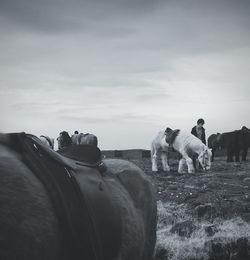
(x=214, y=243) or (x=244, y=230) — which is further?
(x=244, y=230)

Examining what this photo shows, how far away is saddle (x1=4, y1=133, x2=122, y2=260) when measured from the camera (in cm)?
176

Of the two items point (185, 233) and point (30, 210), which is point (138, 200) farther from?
point (185, 233)

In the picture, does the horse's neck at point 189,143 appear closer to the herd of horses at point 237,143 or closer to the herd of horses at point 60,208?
the herd of horses at point 237,143

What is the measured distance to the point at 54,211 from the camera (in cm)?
174

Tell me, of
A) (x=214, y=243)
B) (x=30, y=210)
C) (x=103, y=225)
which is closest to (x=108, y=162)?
(x=103, y=225)

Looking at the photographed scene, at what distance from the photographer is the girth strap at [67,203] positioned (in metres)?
1.75

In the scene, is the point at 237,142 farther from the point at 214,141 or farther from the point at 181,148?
the point at 181,148

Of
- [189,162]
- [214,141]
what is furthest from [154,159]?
[214,141]

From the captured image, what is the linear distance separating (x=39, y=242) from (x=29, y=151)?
464 mm

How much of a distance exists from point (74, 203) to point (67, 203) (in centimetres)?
5

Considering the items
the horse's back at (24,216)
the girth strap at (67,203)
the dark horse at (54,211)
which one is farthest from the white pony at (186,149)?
the horse's back at (24,216)

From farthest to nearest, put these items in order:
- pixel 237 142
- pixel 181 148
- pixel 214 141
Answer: pixel 214 141 → pixel 237 142 → pixel 181 148

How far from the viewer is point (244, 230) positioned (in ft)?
15.3

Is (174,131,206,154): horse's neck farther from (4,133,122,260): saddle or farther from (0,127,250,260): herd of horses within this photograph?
(4,133,122,260): saddle
